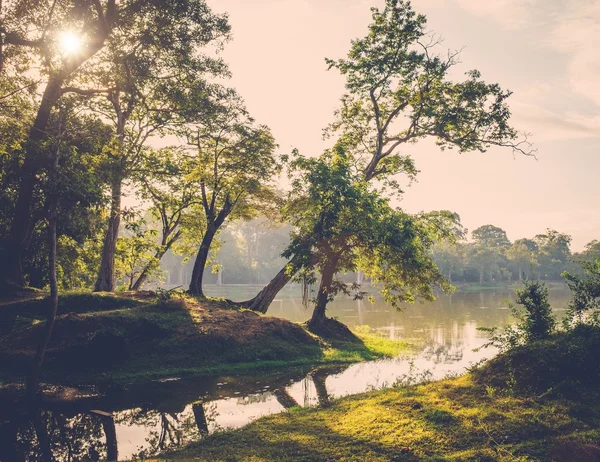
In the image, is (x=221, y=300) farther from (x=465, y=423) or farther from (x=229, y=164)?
(x=465, y=423)

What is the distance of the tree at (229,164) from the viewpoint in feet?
75.9

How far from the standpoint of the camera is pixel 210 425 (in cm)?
918

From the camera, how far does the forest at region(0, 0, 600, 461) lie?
7.41 m

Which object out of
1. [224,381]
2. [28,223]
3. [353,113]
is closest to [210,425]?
[224,381]

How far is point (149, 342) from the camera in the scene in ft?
50.8

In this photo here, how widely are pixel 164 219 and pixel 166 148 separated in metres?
4.83

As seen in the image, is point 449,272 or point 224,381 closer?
point 224,381

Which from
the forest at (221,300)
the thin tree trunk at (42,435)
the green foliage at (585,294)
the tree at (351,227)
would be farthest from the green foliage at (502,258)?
the thin tree trunk at (42,435)

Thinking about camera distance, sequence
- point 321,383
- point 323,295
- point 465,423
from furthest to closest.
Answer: point 323,295 < point 321,383 < point 465,423

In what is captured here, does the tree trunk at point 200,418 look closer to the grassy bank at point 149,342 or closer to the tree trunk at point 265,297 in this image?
the grassy bank at point 149,342

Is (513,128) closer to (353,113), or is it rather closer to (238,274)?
(353,113)

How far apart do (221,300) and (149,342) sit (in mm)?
7870

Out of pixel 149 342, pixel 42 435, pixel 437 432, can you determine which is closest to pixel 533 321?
pixel 437 432

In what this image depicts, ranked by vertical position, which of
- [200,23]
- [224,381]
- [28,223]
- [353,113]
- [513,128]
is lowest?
[224,381]
